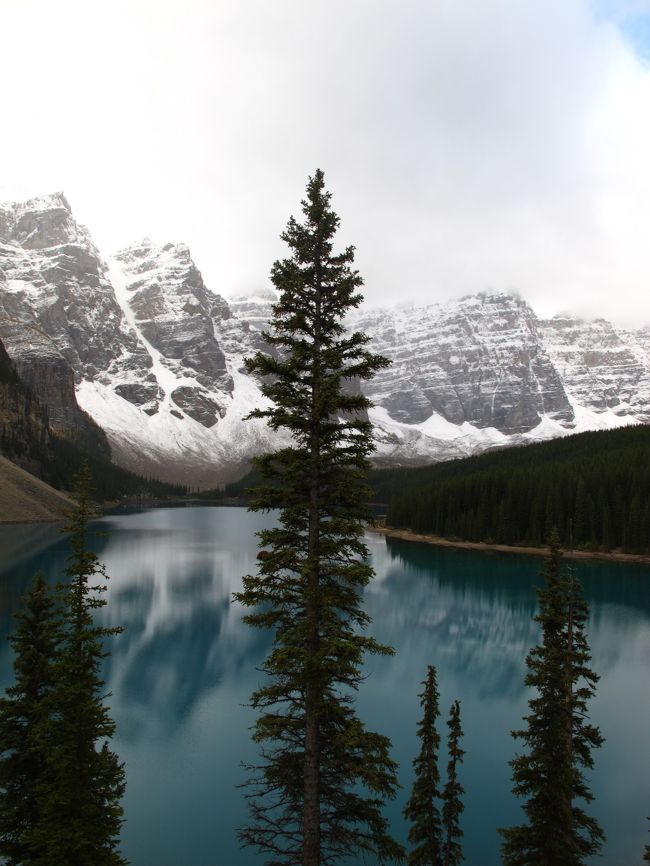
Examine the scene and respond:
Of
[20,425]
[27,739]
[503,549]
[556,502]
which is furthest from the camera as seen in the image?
[20,425]

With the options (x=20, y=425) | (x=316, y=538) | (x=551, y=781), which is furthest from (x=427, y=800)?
(x=20, y=425)

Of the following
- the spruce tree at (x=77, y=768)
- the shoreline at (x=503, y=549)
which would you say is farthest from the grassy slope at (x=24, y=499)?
the spruce tree at (x=77, y=768)

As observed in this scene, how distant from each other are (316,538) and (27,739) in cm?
937

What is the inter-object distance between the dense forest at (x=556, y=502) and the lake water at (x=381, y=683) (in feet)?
52.6

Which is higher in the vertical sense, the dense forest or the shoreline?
the dense forest

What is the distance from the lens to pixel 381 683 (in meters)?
40.3

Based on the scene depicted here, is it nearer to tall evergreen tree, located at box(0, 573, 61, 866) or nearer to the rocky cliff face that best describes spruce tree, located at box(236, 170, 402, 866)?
tall evergreen tree, located at box(0, 573, 61, 866)

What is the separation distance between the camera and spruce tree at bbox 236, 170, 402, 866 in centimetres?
1419

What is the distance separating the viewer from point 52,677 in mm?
16453

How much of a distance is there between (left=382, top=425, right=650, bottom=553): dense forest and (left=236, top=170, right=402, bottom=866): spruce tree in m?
92.1

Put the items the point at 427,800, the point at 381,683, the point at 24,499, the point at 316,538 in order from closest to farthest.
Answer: the point at 316,538, the point at 427,800, the point at 381,683, the point at 24,499

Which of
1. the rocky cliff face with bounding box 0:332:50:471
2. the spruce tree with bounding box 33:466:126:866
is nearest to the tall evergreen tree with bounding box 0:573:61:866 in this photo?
the spruce tree with bounding box 33:466:126:866

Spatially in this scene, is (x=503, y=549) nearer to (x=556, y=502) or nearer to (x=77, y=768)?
(x=556, y=502)

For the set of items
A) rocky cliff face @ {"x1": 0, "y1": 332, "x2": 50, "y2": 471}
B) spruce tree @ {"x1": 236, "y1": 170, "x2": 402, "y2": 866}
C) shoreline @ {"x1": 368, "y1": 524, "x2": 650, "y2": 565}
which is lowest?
shoreline @ {"x1": 368, "y1": 524, "x2": 650, "y2": 565}
